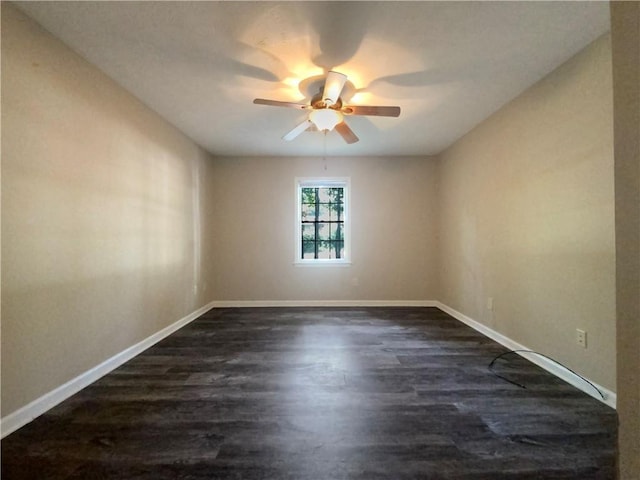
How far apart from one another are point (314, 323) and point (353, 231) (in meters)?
1.64

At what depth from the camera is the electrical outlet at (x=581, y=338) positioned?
185 cm

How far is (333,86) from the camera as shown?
1978mm

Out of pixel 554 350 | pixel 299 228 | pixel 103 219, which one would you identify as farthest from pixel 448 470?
pixel 299 228

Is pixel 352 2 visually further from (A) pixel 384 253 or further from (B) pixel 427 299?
(B) pixel 427 299

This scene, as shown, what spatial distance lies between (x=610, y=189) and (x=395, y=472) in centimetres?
206

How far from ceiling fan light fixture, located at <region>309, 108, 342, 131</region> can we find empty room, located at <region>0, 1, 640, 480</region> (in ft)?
0.04

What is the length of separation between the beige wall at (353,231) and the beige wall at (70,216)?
4.59 ft

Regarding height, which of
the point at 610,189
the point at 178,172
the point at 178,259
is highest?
the point at 178,172

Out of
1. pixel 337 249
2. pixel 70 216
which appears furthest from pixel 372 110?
pixel 337 249

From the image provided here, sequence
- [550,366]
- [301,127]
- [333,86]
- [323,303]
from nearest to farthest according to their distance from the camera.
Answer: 1. [333,86]
2. [550,366]
3. [301,127]
4. [323,303]

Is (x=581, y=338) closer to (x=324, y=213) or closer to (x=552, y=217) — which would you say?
(x=552, y=217)

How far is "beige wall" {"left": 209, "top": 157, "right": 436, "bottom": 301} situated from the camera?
4.28 m

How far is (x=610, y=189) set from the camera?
65.9 inches

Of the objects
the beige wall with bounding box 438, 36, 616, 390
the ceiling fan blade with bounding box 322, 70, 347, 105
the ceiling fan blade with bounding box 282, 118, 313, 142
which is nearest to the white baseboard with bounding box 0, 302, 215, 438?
the ceiling fan blade with bounding box 282, 118, 313, 142
